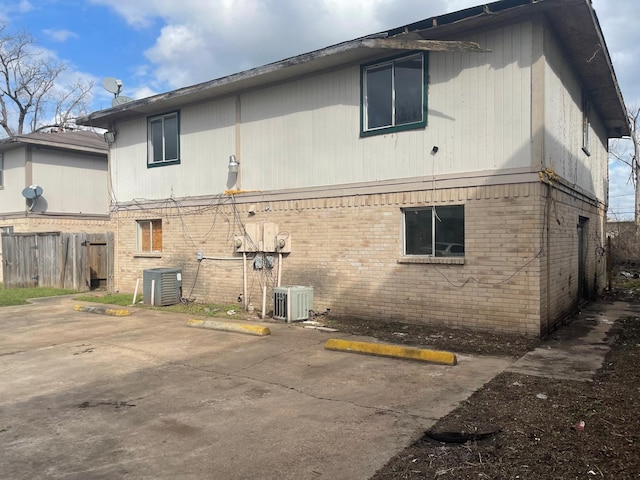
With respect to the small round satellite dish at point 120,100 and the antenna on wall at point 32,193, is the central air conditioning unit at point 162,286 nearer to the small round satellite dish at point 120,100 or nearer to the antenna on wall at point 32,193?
the small round satellite dish at point 120,100

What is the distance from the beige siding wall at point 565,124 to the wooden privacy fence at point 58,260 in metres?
13.9

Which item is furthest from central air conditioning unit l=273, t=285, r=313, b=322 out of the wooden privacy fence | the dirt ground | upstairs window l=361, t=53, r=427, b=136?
the wooden privacy fence

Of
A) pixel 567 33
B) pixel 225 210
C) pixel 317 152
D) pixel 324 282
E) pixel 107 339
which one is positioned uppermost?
pixel 567 33

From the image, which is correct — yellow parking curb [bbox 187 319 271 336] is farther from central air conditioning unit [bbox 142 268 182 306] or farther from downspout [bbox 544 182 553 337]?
downspout [bbox 544 182 553 337]

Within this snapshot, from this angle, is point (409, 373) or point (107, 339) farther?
point (107, 339)

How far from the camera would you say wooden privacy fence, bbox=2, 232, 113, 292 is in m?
17.7

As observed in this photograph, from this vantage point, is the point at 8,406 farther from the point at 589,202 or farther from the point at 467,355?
the point at 589,202

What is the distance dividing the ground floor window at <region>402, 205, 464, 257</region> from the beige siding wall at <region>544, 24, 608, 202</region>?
201 centimetres

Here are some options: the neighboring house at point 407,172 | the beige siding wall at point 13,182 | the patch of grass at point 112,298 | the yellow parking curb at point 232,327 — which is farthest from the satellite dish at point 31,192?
the yellow parking curb at point 232,327

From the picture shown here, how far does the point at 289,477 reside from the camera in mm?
3805

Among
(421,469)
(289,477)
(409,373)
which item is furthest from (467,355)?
(289,477)

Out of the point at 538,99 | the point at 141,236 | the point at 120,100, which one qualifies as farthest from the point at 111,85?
the point at 538,99

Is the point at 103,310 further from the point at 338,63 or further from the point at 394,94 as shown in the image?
the point at 394,94

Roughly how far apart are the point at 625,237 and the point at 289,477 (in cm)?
2513
